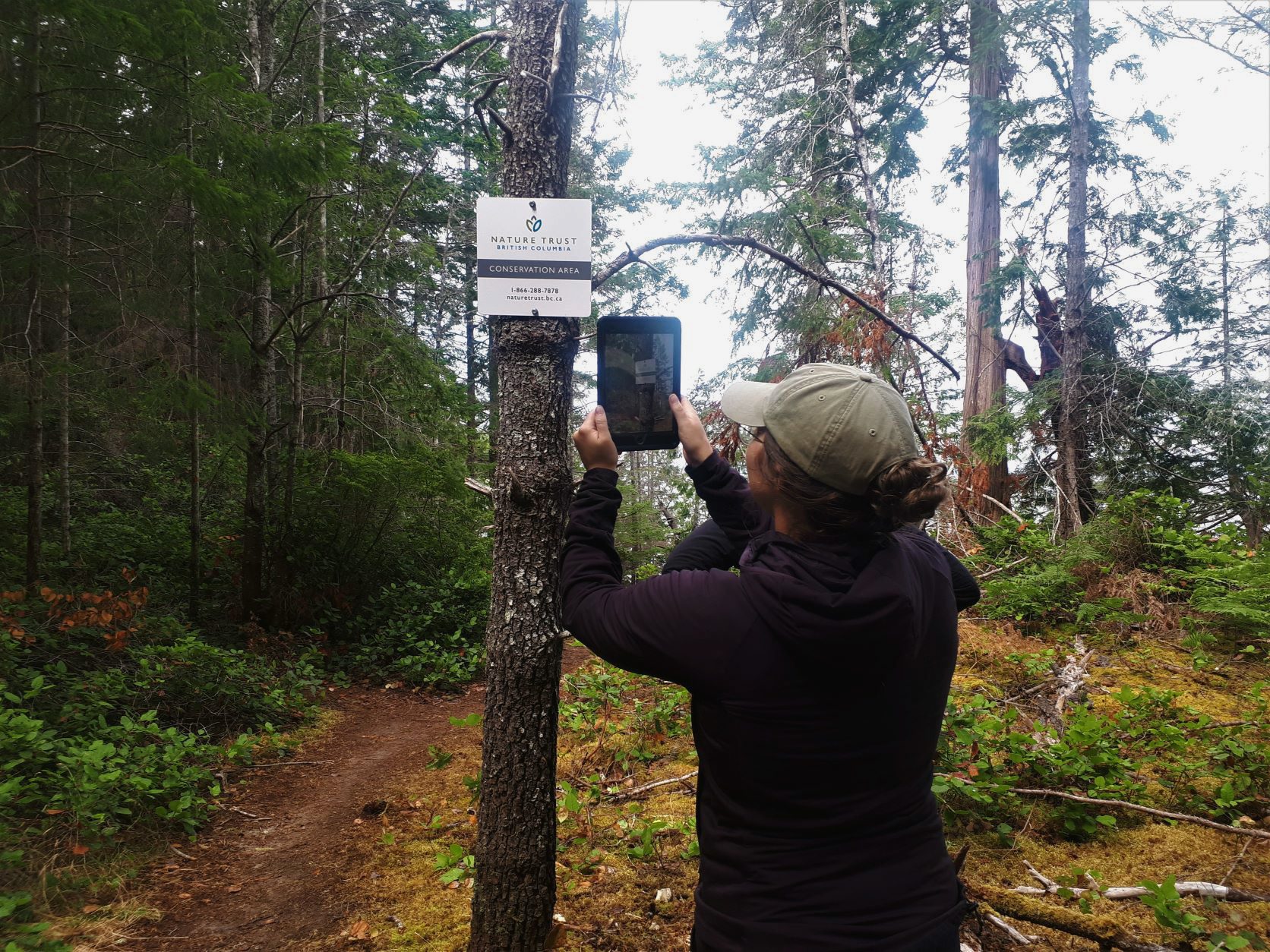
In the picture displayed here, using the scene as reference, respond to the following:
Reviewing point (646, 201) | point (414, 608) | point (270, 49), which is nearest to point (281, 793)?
point (414, 608)

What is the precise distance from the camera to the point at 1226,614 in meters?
6.06

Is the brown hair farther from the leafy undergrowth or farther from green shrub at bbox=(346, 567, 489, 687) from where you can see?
green shrub at bbox=(346, 567, 489, 687)

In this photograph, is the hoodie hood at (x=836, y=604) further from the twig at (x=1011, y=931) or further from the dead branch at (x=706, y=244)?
the twig at (x=1011, y=931)

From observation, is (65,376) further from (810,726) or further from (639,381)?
(810,726)

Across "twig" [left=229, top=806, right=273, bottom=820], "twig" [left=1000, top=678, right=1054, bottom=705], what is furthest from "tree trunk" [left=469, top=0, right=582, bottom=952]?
"twig" [left=1000, top=678, right=1054, bottom=705]

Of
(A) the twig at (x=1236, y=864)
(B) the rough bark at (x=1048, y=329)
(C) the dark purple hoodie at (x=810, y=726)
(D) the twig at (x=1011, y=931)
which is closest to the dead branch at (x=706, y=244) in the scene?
(C) the dark purple hoodie at (x=810, y=726)

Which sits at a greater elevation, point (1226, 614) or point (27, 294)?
point (27, 294)

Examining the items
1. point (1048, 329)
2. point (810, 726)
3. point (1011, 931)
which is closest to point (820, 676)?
point (810, 726)

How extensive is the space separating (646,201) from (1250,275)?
46.7 feet

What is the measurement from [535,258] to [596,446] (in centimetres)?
103

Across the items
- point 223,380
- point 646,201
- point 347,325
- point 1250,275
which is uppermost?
point 646,201

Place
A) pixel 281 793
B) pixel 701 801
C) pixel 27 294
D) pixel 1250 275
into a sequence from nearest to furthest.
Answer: pixel 701 801 → pixel 281 793 → pixel 27 294 → pixel 1250 275

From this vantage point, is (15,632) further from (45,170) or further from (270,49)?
(270,49)

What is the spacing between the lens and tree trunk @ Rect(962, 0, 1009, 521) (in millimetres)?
10375
